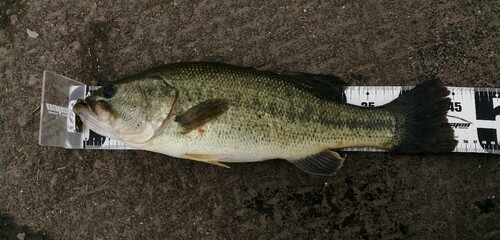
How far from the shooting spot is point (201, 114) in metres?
2.99

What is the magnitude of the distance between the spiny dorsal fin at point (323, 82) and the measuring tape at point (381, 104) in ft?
0.70

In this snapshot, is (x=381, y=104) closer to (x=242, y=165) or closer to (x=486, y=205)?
(x=486, y=205)

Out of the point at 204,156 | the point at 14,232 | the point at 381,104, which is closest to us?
the point at 204,156

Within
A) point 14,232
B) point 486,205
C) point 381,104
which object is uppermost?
point 381,104

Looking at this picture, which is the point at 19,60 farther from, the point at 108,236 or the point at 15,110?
the point at 108,236

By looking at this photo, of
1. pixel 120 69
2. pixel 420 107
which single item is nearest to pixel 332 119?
pixel 420 107

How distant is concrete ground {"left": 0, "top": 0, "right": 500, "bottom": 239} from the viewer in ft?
11.1

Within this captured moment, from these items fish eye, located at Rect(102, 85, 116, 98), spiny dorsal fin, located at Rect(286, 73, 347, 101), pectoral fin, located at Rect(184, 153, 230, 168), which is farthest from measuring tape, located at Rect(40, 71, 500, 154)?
pectoral fin, located at Rect(184, 153, 230, 168)

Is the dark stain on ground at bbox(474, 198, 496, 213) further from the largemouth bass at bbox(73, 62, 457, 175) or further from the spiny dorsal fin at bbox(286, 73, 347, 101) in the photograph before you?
the spiny dorsal fin at bbox(286, 73, 347, 101)

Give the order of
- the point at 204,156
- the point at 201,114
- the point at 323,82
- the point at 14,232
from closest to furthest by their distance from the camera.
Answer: the point at 201,114
the point at 204,156
the point at 323,82
the point at 14,232

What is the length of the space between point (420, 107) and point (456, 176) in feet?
2.27

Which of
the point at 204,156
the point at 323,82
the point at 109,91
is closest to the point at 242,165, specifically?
the point at 204,156

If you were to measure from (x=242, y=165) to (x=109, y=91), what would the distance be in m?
1.20

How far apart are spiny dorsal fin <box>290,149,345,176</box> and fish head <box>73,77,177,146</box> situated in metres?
1.10
